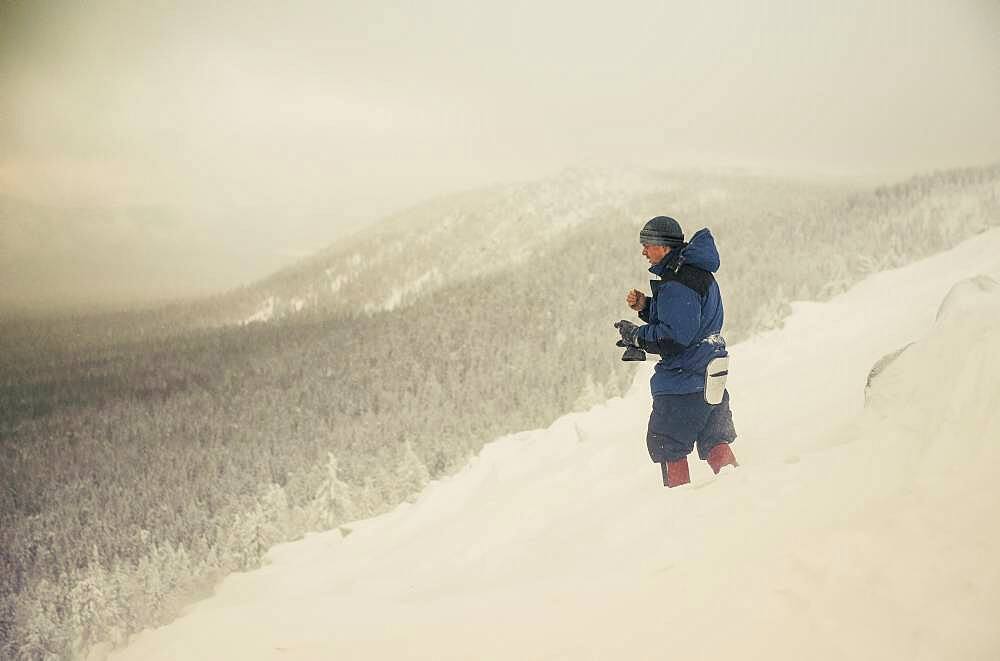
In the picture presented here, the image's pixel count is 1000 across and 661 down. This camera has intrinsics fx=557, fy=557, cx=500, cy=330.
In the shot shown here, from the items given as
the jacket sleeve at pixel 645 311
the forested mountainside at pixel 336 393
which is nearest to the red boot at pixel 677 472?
the jacket sleeve at pixel 645 311

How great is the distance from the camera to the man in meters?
3.47

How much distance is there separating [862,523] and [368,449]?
86.9ft

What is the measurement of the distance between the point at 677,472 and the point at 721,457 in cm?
33

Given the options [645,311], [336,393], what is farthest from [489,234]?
[645,311]

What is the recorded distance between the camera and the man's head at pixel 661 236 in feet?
11.5

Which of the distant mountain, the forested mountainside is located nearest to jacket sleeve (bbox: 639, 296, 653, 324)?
the forested mountainside

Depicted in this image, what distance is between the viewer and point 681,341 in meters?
3.48

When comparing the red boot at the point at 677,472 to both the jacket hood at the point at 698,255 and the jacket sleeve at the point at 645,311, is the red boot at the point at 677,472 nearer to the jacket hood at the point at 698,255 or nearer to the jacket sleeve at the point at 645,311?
the jacket sleeve at the point at 645,311

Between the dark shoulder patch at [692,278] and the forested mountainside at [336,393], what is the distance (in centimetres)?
758

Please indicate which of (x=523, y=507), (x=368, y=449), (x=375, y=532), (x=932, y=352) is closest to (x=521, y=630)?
(x=932, y=352)

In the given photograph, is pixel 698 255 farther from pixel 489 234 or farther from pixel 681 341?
pixel 489 234

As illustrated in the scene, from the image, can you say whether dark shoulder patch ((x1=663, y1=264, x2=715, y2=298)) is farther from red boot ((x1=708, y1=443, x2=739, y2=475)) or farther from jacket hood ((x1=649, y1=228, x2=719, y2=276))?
red boot ((x1=708, y1=443, x2=739, y2=475))

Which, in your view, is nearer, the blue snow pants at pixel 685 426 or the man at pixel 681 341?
the man at pixel 681 341

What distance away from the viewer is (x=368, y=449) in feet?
88.3
